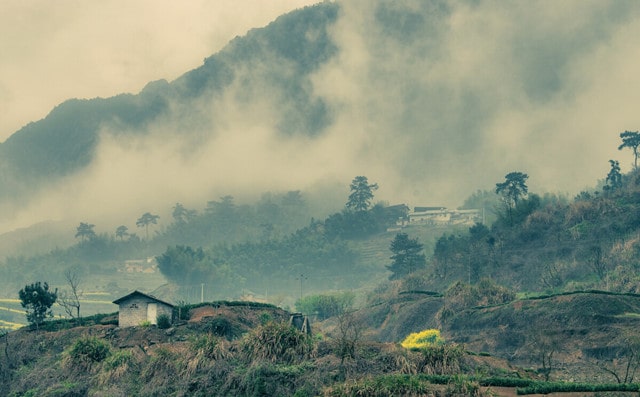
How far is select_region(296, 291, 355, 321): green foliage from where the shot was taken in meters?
156

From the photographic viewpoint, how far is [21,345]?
85.2m

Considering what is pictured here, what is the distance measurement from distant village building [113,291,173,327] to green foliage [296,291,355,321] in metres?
67.6

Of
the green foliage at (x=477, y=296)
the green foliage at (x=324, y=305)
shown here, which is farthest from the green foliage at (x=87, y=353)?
the green foliage at (x=324, y=305)

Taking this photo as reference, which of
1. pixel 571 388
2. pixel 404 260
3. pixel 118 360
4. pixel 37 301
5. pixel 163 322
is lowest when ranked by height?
pixel 571 388

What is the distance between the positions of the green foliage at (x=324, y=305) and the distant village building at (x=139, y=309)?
67.6m

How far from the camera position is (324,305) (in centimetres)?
15888

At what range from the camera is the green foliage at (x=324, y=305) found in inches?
6142

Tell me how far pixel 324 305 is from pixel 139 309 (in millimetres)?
75990

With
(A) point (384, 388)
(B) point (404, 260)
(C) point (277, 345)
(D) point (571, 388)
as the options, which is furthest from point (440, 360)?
(B) point (404, 260)

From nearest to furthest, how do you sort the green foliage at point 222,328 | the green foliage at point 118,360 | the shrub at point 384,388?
the shrub at point 384,388 → the green foliage at point 118,360 → the green foliage at point 222,328

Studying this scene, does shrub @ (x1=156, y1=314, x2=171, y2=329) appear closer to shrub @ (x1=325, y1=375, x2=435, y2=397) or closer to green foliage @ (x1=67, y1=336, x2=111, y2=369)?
green foliage @ (x1=67, y1=336, x2=111, y2=369)

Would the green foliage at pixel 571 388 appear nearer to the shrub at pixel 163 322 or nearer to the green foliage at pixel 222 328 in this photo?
the green foliage at pixel 222 328

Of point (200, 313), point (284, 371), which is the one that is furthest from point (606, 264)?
point (284, 371)

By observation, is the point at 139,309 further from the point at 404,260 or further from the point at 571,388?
the point at 404,260
